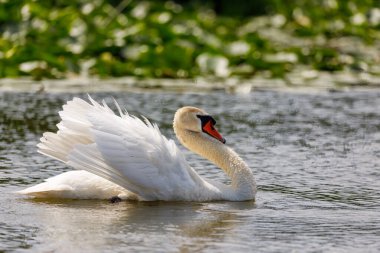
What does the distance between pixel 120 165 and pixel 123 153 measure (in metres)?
0.12

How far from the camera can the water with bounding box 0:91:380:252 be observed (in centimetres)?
840

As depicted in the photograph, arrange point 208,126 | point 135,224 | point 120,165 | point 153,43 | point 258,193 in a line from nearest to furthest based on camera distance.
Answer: point 135,224, point 120,165, point 258,193, point 208,126, point 153,43

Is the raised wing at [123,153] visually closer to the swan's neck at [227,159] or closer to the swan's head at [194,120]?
the swan's neck at [227,159]

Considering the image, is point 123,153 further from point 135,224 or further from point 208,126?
point 208,126

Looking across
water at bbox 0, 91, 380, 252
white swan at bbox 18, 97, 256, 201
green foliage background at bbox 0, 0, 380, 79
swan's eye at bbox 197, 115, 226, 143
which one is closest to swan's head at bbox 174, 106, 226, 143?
swan's eye at bbox 197, 115, 226, 143

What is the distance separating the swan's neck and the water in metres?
0.22

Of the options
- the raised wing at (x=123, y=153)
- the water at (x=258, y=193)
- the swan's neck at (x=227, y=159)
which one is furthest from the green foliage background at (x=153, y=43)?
the raised wing at (x=123, y=153)

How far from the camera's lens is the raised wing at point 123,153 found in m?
9.71

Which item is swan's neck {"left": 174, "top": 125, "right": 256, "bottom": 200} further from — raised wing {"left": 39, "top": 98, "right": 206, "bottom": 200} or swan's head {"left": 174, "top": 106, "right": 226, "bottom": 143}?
raised wing {"left": 39, "top": 98, "right": 206, "bottom": 200}

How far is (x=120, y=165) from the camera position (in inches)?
381

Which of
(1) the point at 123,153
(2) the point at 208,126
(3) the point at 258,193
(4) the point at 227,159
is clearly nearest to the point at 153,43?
(2) the point at 208,126

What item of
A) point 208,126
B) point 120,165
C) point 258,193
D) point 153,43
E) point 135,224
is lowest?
point 135,224

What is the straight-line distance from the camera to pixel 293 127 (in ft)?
47.3

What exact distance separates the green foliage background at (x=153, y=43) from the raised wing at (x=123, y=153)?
7343 millimetres
